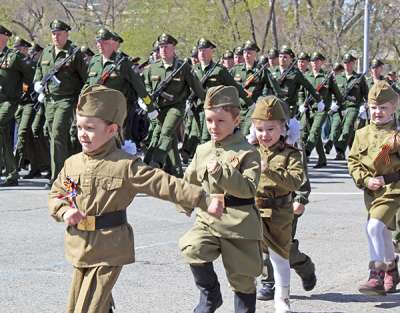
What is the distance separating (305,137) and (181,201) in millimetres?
12419

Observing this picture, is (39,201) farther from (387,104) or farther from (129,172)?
(129,172)

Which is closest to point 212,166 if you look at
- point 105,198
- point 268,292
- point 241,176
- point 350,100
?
point 241,176

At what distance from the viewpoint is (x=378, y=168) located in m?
6.66

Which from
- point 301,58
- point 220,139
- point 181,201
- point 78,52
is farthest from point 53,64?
point 181,201

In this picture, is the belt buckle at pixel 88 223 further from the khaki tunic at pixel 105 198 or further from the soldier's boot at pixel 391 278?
the soldier's boot at pixel 391 278

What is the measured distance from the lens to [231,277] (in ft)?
17.8

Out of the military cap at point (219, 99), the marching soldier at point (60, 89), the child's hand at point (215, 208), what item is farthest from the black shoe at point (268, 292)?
the marching soldier at point (60, 89)

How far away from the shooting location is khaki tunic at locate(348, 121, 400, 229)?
6.65 meters

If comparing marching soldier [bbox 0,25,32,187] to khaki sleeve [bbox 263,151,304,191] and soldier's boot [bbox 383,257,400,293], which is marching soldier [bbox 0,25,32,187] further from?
khaki sleeve [bbox 263,151,304,191]

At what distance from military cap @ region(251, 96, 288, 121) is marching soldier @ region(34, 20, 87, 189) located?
6366 millimetres

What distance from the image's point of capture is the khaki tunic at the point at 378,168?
21.8 ft

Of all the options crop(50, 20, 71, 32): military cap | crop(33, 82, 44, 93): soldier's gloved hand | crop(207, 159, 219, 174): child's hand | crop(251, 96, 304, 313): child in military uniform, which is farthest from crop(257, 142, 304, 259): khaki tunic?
crop(33, 82, 44, 93): soldier's gloved hand

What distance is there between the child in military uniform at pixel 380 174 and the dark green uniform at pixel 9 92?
6.75 m

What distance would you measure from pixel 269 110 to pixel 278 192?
58cm
